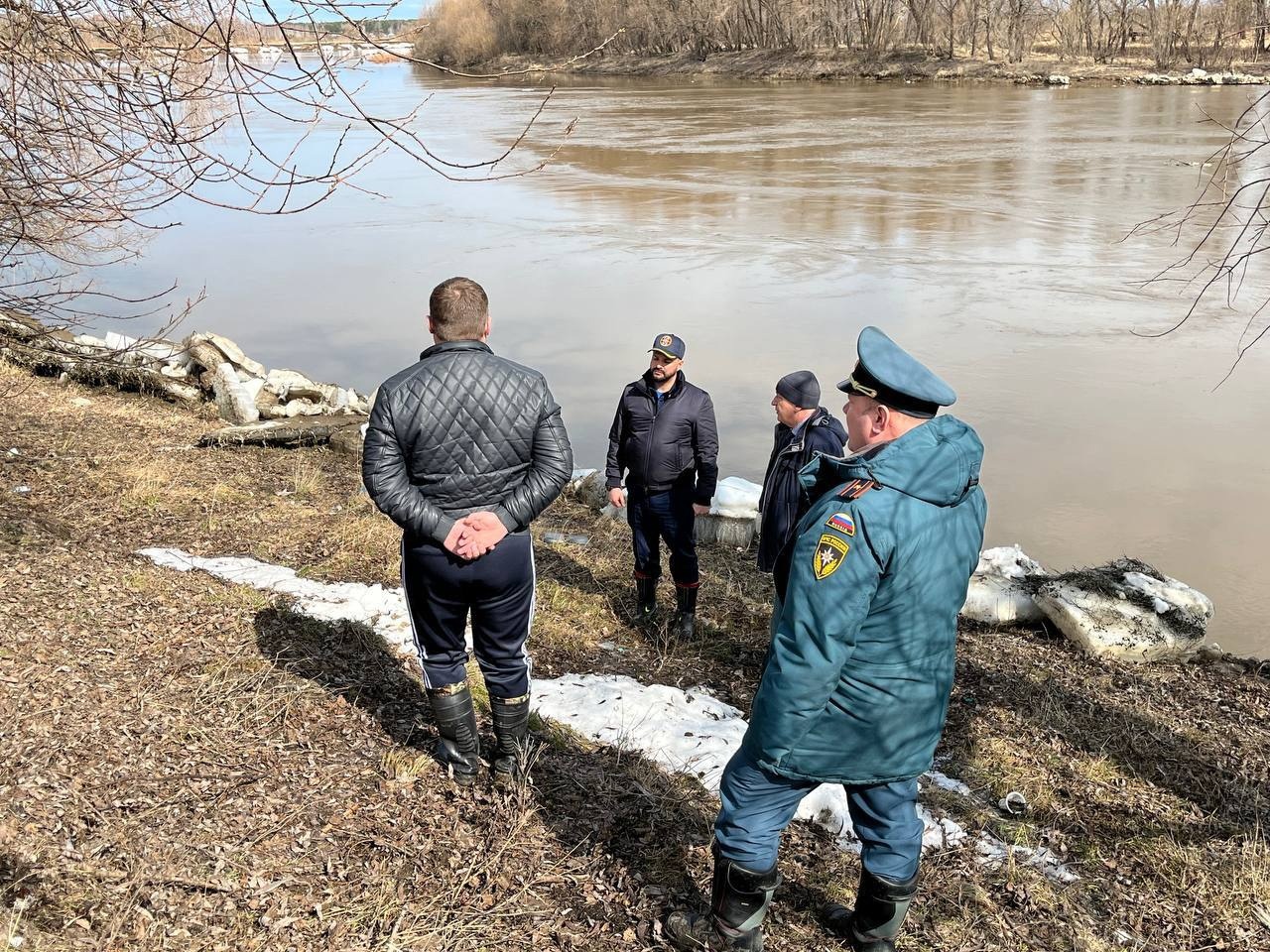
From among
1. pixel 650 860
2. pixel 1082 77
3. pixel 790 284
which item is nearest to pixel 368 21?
pixel 650 860

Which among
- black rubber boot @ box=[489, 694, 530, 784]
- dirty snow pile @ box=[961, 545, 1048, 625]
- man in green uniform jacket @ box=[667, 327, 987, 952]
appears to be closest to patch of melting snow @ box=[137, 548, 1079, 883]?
black rubber boot @ box=[489, 694, 530, 784]

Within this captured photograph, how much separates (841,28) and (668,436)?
6093 centimetres

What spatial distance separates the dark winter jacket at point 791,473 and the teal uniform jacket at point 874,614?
186cm

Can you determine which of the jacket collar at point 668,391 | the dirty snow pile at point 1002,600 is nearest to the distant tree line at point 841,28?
the dirty snow pile at point 1002,600

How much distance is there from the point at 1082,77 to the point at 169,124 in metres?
52.2

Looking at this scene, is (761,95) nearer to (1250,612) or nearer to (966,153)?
(966,153)

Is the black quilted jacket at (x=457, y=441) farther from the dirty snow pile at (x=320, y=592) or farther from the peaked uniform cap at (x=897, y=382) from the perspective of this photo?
the dirty snow pile at (x=320, y=592)

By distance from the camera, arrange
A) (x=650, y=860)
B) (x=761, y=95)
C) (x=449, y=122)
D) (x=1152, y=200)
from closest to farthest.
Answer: (x=650, y=860), (x=1152, y=200), (x=449, y=122), (x=761, y=95)

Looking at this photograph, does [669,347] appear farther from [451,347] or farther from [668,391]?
[451,347]

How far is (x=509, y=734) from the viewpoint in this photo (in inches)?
145

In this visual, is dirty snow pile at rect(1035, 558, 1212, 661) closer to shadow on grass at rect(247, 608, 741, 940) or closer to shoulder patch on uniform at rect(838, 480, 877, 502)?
shadow on grass at rect(247, 608, 741, 940)

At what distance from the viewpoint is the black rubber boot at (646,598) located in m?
5.97

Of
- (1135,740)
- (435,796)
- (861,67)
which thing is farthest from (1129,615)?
(861,67)

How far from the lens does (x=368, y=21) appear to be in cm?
377
